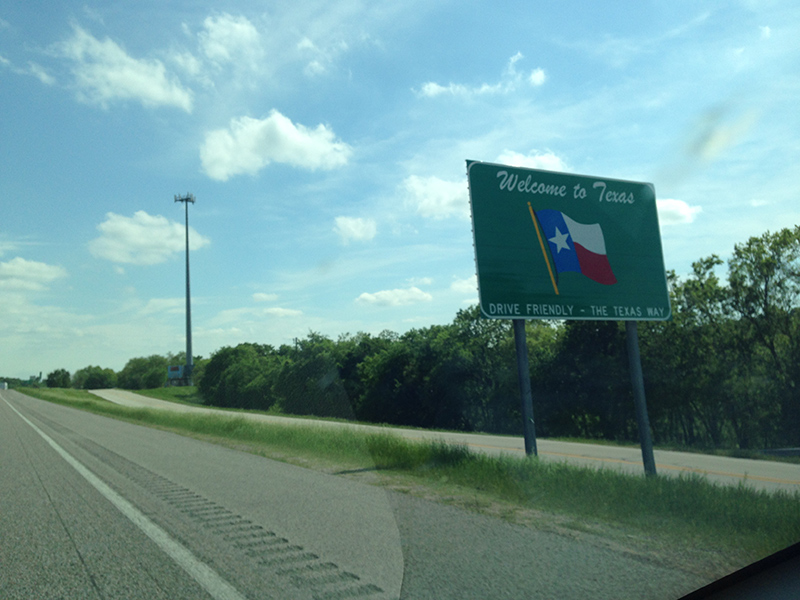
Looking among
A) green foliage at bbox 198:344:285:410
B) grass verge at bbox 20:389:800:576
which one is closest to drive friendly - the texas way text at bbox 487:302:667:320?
grass verge at bbox 20:389:800:576

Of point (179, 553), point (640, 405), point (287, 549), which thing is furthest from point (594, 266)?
point (179, 553)

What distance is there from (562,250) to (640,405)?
357 centimetres

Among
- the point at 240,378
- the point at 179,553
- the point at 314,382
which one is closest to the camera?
the point at 179,553

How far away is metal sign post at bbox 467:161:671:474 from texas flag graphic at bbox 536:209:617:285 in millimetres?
22

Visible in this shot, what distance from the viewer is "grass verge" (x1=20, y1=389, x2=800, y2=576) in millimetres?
6199

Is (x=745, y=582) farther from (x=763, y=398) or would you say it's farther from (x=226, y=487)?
(x=763, y=398)

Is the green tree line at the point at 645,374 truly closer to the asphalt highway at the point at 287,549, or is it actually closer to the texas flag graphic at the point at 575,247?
the texas flag graphic at the point at 575,247

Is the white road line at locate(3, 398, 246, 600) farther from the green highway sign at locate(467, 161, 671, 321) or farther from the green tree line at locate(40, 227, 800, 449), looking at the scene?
the green tree line at locate(40, 227, 800, 449)

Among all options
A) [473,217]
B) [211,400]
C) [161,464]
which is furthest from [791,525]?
[211,400]

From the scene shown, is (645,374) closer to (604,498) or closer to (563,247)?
(563,247)

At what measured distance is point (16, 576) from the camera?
5289 mm

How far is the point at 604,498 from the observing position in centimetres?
815

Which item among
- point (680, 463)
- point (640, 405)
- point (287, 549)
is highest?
point (640, 405)

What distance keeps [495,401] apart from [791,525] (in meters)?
37.4
